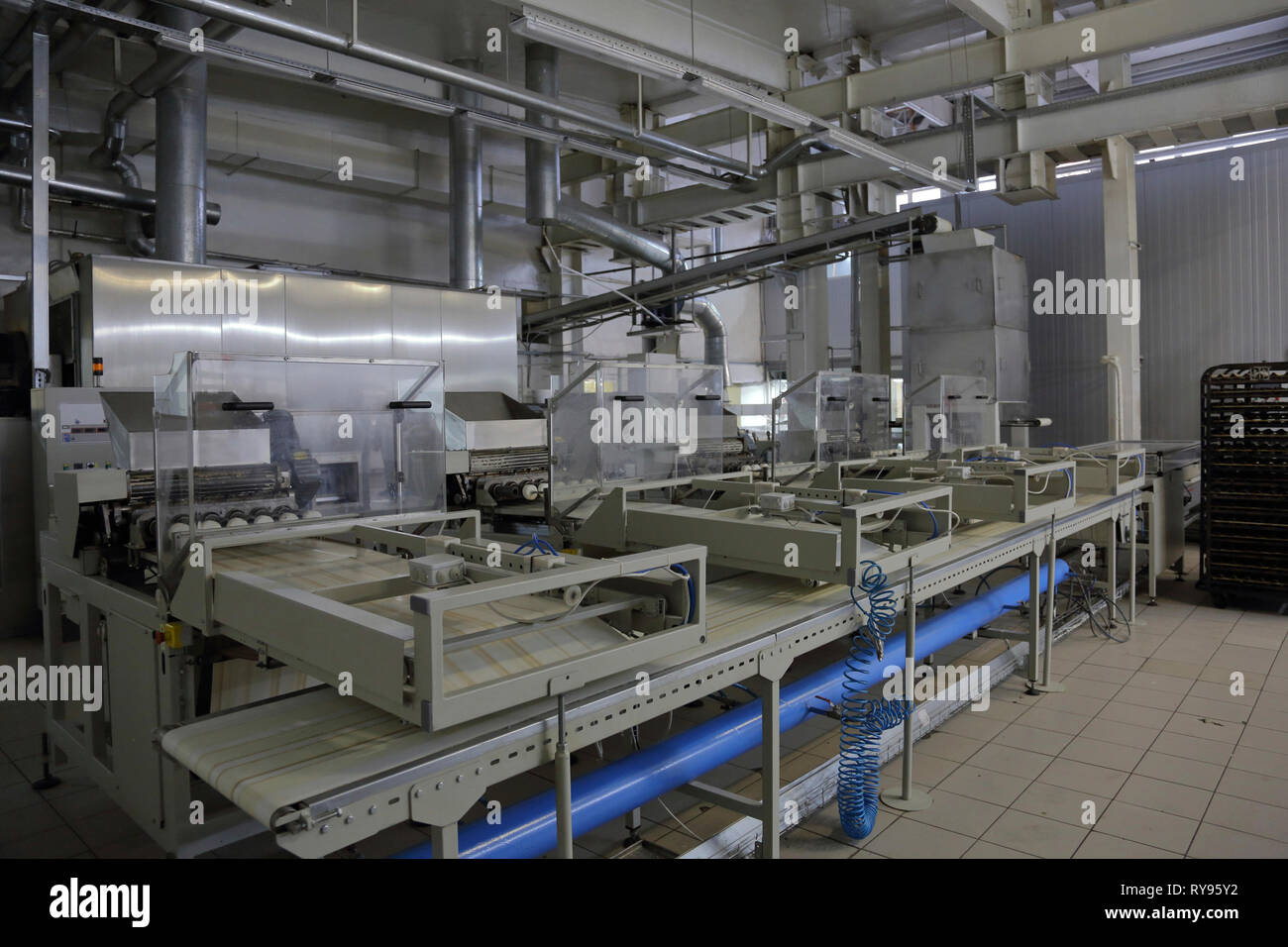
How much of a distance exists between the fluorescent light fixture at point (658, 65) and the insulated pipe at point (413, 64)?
879mm

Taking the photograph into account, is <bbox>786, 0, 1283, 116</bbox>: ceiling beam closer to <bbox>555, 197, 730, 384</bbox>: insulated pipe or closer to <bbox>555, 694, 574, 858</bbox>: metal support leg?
<bbox>555, 197, 730, 384</bbox>: insulated pipe

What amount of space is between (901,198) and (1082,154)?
4771 mm

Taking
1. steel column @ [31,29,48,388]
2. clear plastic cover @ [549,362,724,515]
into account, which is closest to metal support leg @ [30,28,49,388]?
steel column @ [31,29,48,388]

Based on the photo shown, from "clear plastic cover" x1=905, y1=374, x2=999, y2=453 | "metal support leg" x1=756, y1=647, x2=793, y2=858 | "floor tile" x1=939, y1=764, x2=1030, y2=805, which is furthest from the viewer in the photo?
"clear plastic cover" x1=905, y1=374, x2=999, y2=453

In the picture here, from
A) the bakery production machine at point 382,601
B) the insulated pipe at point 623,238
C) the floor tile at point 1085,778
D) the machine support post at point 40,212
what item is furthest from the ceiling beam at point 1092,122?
the machine support post at point 40,212

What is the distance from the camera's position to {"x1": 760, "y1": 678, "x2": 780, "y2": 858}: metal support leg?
2.16 metres

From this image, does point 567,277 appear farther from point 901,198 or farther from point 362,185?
point 901,198

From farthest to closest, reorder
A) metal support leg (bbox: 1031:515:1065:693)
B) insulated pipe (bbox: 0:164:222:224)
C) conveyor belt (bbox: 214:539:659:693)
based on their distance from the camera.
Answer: insulated pipe (bbox: 0:164:222:224) < metal support leg (bbox: 1031:515:1065:693) < conveyor belt (bbox: 214:539:659:693)

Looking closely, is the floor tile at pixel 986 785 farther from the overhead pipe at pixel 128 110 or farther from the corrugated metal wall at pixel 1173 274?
the corrugated metal wall at pixel 1173 274

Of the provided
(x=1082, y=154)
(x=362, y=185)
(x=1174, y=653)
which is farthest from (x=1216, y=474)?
(x=362, y=185)

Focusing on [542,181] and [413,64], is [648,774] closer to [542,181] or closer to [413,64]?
[413,64]

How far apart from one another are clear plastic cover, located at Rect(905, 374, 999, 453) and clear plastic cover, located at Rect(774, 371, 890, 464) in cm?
36

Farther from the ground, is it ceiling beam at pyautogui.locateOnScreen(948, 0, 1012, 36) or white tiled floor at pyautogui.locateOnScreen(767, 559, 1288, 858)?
ceiling beam at pyautogui.locateOnScreen(948, 0, 1012, 36)

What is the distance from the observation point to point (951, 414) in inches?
257
